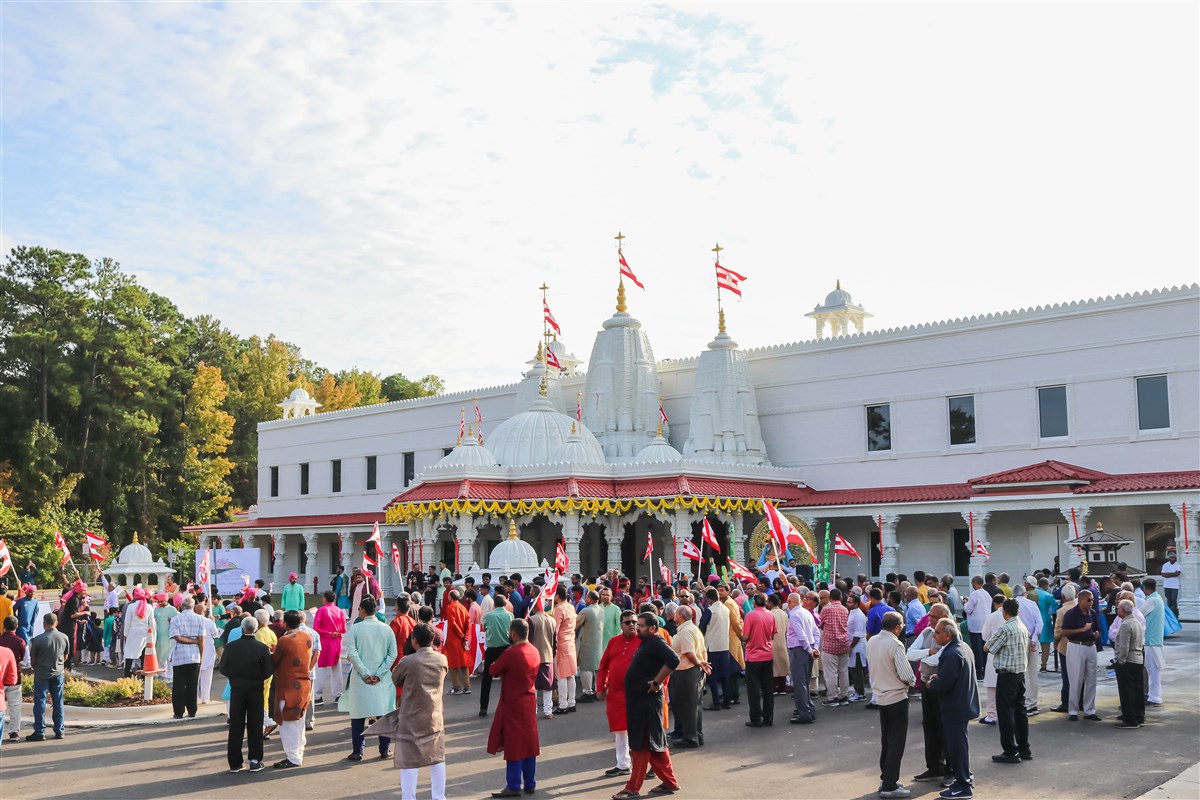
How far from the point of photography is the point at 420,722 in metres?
9.70

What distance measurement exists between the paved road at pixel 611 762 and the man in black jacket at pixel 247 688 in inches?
11.1

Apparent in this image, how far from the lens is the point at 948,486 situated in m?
30.9

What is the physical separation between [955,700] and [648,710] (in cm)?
295

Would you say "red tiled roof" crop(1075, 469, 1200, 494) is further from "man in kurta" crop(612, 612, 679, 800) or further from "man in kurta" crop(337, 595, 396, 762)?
"man in kurta" crop(337, 595, 396, 762)

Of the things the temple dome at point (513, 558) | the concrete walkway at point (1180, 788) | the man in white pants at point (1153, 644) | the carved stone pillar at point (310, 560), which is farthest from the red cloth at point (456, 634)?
the carved stone pillar at point (310, 560)

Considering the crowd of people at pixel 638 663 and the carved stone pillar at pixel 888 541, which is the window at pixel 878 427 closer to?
the carved stone pillar at pixel 888 541

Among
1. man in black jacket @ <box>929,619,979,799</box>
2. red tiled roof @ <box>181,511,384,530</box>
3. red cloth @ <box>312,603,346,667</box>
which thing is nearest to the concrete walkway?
man in black jacket @ <box>929,619,979,799</box>

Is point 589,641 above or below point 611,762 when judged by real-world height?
above

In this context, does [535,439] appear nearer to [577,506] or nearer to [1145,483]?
[577,506]

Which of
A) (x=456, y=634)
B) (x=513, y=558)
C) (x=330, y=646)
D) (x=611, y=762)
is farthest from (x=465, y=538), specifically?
(x=611, y=762)

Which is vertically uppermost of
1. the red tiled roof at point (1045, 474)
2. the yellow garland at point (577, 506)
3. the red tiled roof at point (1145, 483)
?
the red tiled roof at point (1045, 474)

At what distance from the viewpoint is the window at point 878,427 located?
33531 millimetres

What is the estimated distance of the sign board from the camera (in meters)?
33.7

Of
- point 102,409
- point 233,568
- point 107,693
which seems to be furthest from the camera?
point 102,409
